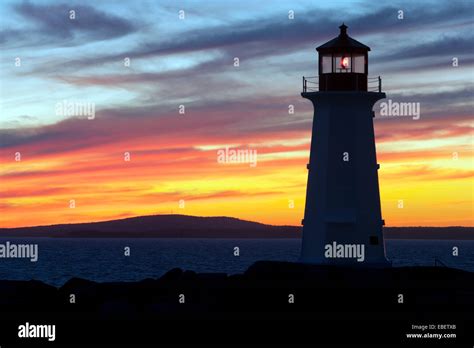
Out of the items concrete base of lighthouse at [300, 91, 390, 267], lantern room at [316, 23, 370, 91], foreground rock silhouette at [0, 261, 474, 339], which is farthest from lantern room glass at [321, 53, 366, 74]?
foreground rock silhouette at [0, 261, 474, 339]

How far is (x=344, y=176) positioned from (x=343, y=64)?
450 cm

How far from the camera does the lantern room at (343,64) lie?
34.6 m

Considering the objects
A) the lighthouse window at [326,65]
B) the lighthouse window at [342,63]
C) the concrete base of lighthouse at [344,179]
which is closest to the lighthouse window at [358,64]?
the lighthouse window at [342,63]

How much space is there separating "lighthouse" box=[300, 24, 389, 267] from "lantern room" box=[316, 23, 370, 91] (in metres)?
0.04

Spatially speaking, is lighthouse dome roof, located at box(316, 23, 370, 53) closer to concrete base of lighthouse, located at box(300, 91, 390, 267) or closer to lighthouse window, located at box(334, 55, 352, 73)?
lighthouse window, located at box(334, 55, 352, 73)

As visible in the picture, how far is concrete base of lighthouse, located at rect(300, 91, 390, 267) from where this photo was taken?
3416 cm

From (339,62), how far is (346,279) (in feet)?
29.4

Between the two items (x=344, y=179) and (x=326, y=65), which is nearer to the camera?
(x=344, y=179)

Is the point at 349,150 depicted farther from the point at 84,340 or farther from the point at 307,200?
the point at 84,340

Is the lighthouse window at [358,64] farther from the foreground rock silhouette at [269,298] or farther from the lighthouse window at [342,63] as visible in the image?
the foreground rock silhouette at [269,298]

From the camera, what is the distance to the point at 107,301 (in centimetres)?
3025

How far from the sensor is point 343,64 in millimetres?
35219

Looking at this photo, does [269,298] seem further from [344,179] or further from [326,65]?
[326,65]

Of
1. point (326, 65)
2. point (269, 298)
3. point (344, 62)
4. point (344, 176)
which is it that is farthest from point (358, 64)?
Result: point (269, 298)
